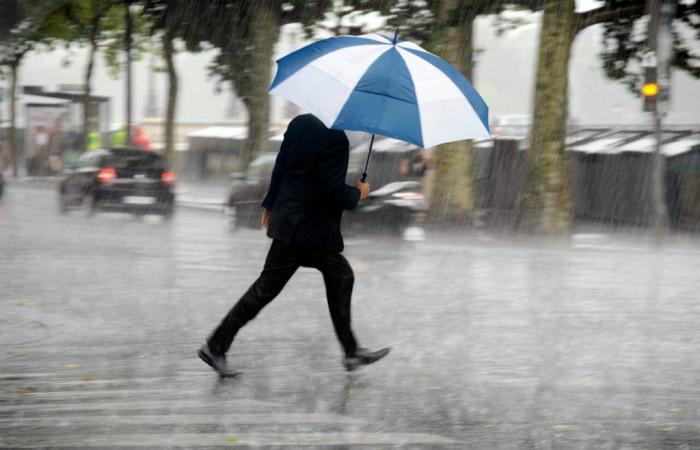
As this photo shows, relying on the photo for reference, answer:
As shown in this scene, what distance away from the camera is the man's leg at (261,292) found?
687 centimetres

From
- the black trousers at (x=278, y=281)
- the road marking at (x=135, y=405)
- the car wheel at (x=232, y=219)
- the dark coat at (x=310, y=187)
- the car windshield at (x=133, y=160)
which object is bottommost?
the car wheel at (x=232, y=219)

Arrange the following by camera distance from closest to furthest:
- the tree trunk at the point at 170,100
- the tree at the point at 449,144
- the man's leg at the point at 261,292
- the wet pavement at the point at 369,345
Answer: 1. the wet pavement at the point at 369,345
2. the man's leg at the point at 261,292
3. the tree at the point at 449,144
4. the tree trunk at the point at 170,100

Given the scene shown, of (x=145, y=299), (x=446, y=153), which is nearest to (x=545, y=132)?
(x=446, y=153)

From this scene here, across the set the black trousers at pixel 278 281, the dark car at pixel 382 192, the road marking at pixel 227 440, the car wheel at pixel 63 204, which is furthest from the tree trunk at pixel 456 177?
the road marking at pixel 227 440

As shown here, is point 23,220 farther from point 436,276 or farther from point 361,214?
point 436,276

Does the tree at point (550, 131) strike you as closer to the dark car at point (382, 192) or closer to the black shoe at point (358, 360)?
the dark car at point (382, 192)

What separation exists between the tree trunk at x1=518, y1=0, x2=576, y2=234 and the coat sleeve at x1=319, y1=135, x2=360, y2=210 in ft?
44.4

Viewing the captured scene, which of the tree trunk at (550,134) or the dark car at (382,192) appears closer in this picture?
the dark car at (382,192)

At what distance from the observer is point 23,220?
20.6 metres

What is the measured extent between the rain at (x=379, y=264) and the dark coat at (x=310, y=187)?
0.01m

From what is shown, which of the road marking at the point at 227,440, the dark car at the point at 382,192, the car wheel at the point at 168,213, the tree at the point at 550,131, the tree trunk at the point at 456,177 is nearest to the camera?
the road marking at the point at 227,440

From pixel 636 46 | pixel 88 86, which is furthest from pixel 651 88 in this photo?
pixel 88 86

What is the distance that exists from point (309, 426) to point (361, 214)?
38.0 ft

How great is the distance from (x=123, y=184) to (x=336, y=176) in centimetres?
1649
